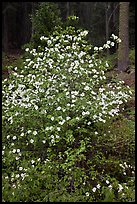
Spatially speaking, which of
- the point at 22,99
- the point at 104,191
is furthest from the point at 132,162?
the point at 22,99

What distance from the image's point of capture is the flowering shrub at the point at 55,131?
5.07 metres

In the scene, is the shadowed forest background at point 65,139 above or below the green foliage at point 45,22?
below

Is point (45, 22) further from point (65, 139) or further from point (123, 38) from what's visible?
point (65, 139)

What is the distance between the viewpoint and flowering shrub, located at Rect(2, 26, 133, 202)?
16.6 feet

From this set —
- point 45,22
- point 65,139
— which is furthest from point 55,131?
point 45,22

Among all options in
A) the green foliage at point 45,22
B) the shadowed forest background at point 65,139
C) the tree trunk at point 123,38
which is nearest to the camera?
the shadowed forest background at point 65,139

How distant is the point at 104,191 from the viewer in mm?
4965

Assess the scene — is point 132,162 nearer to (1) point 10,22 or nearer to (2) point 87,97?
(2) point 87,97

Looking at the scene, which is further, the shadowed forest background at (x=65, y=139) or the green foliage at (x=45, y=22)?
the green foliage at (x=45, y=22)

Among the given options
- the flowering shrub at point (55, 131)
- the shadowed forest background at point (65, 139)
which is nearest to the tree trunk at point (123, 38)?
the shadowed forest background at point (65, 139)

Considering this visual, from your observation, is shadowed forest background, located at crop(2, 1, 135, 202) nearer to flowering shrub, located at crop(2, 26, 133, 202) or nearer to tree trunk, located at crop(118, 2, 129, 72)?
flowering shrub, located at crop(2, 26, 133, 202)

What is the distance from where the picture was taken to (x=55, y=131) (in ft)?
17.0

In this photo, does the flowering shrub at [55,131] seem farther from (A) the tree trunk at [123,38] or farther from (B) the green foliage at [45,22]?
(A) the tree trunk at [123,38]

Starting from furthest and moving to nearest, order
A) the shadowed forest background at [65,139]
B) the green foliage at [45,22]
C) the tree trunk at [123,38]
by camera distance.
Answer: the tree trunk at [123,38]
the green foliage at [45,22]
the shadowed forest background at [65,139]
